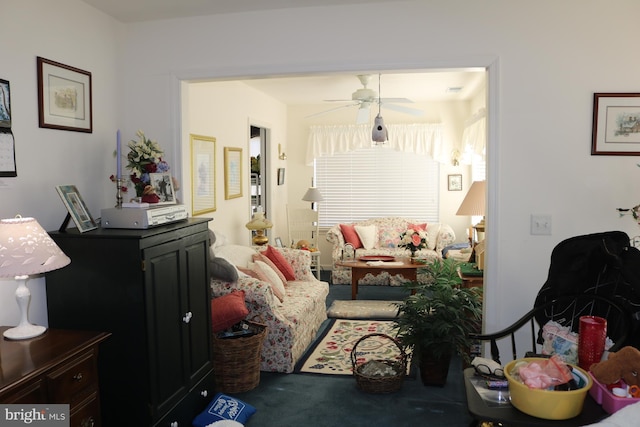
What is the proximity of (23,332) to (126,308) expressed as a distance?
44 cm

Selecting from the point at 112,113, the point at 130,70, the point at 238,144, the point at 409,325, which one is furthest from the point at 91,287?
the point at 238,144

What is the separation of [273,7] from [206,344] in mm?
2115

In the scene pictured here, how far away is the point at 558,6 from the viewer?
2.91 metres

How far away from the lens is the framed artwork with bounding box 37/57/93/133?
2689 millimetres

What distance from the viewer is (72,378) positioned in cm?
210

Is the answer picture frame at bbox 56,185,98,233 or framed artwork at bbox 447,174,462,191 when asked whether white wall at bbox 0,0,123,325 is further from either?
framed artwork at bbox 447,174,462,191

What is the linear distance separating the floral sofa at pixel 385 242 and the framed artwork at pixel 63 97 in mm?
4239

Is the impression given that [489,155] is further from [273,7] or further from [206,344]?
[206,344]

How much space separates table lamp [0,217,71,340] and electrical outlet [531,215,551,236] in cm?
249

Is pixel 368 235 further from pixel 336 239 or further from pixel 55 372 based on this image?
pixel 55 372

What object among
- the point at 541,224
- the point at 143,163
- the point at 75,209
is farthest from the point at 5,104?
the point at 541,224

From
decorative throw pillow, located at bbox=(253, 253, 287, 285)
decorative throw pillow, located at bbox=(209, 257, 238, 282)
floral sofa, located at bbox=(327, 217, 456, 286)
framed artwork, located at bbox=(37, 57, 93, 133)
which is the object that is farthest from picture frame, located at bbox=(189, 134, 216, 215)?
floral sofa, located at bbox=(327, 217, 456, 286)

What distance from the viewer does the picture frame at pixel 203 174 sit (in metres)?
4.82

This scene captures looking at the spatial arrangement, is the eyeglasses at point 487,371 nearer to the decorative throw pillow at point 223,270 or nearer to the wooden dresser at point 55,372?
the wooden dresser at point 55,372
